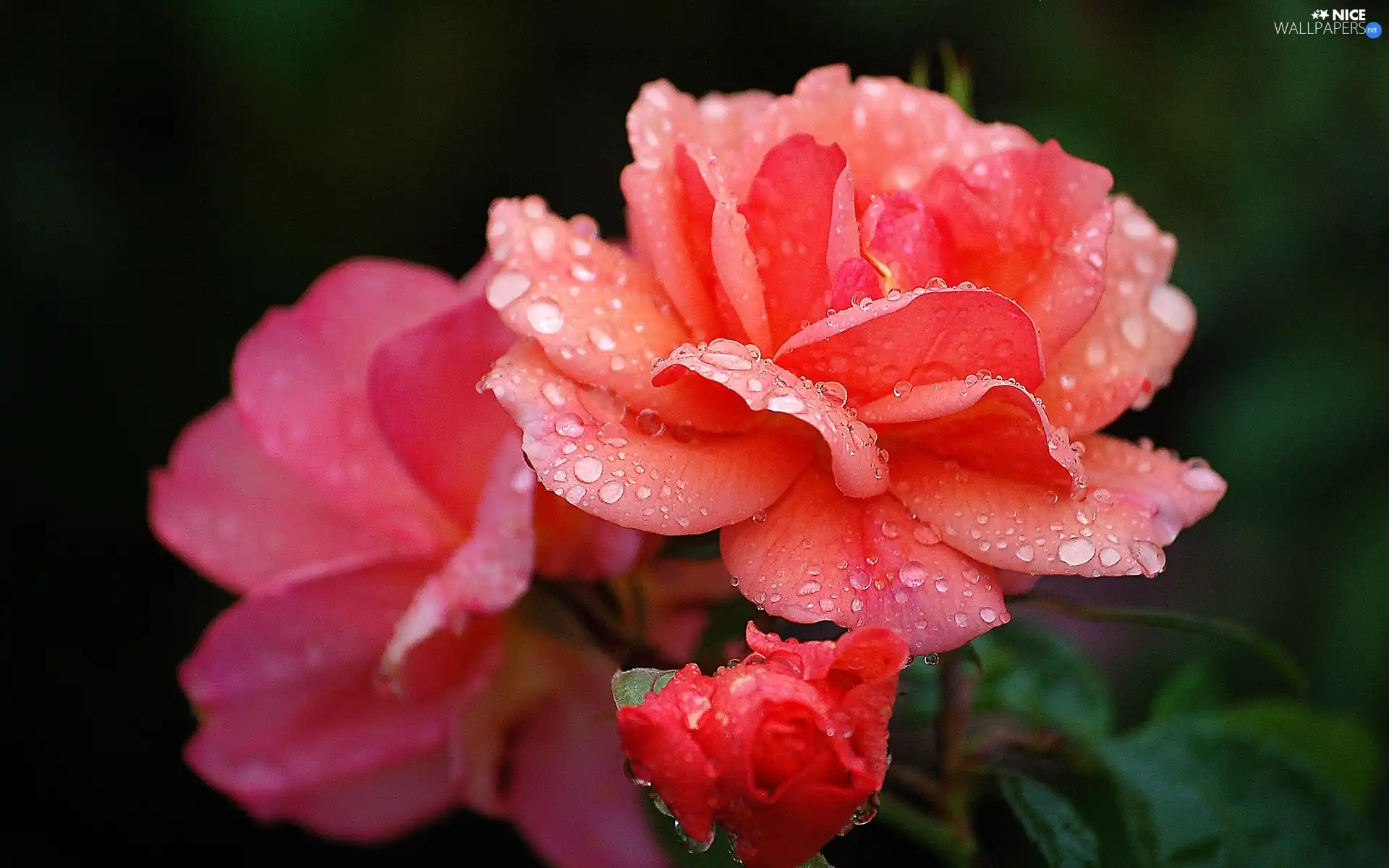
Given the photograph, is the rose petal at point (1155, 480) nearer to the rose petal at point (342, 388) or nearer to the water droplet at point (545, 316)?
the water droplet at point (545, 316)

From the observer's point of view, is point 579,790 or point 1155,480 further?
point 579,790

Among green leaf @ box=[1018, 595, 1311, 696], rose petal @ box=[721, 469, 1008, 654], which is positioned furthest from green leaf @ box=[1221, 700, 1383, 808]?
rose petal @ box=[721, 469, 1008, 654]

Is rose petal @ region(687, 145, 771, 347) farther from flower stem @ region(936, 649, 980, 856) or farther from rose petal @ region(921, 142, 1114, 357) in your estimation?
flower stem @ region(936, 649, 980, 856)

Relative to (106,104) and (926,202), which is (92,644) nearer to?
(106,104)

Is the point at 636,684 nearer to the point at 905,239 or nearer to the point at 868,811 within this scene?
the point at 868,811

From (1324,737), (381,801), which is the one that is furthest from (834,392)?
(1324,737)

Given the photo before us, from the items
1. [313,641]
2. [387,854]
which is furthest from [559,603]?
[387,854]
